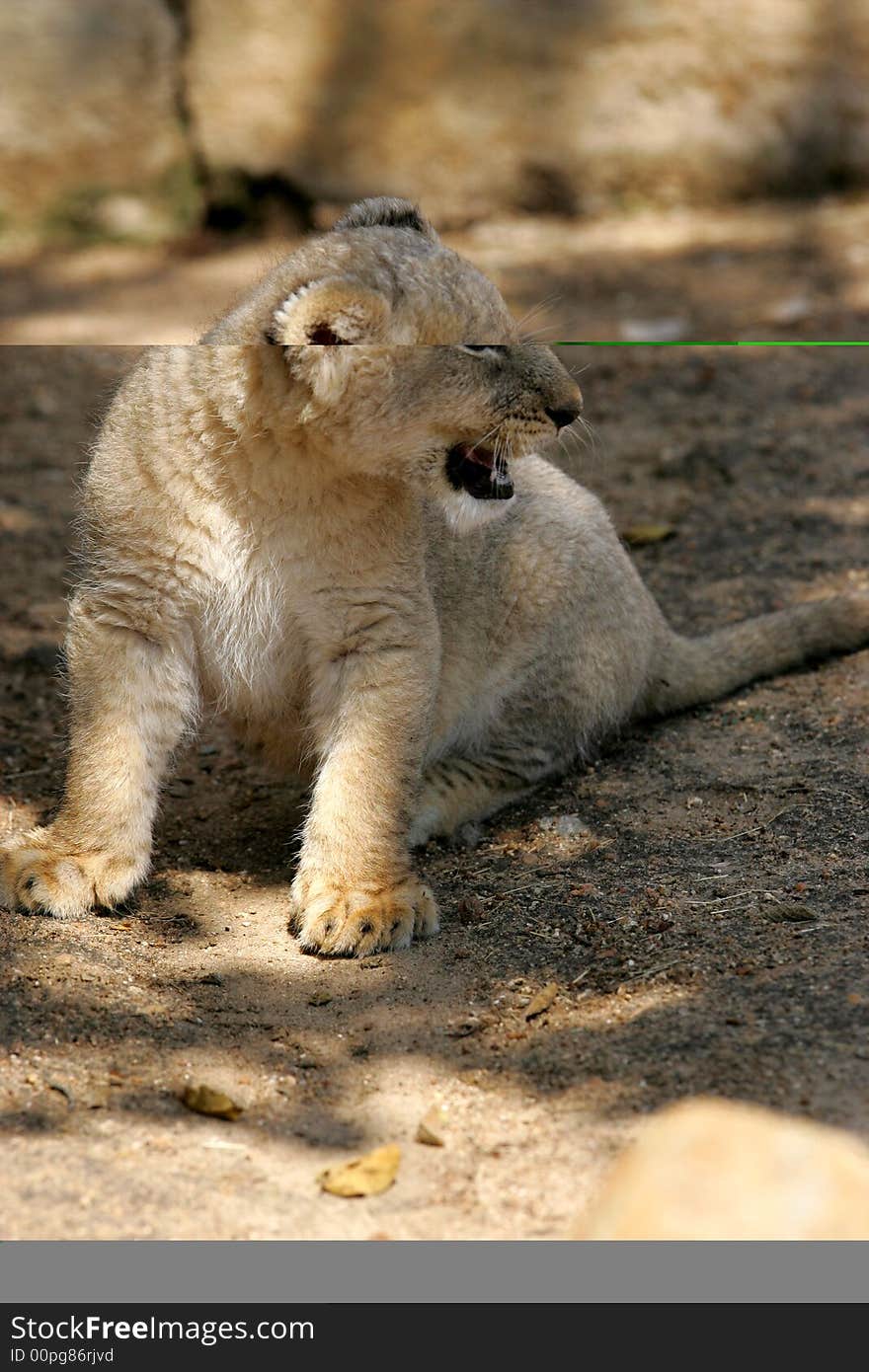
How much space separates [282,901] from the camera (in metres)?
4.72

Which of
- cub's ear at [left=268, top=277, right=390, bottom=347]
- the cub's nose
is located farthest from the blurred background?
cub's ear at [left=268, top=277, right=390, bottom=347]

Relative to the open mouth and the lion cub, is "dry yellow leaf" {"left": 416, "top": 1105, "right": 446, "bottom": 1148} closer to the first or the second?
the lion cub

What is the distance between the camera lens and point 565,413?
4.42 m

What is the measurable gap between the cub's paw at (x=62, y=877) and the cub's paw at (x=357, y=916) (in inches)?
19.8

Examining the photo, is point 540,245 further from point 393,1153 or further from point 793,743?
point 393,1153

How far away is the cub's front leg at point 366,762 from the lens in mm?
4477

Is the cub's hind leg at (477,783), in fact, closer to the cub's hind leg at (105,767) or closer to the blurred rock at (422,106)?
the cub's hind leg at (105,767)

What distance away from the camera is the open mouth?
434 cm

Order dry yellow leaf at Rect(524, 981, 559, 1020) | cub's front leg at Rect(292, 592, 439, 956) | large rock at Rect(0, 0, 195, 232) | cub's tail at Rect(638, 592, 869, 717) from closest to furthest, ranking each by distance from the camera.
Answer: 1. dry yellow leaf at Rect(524, 981, 559, 1020)
2. cub's front leg at Rect(292, 592, 439, 956)
3. cub's tail at Rect(638, 592, 869, 717)
4. large rock at Rect(0, 0, 195, 232)

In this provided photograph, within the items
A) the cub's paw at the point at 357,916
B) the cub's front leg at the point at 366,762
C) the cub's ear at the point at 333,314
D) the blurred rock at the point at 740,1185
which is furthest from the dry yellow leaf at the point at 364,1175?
the cub's ear at the point at 333,314

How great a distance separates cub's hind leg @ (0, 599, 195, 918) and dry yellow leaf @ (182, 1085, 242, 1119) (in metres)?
1.05

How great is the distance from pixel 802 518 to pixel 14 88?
22.3 feet

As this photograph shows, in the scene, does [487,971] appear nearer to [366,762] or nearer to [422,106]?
[366,762]

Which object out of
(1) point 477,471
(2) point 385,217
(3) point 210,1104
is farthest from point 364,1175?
(2) point 385,217
